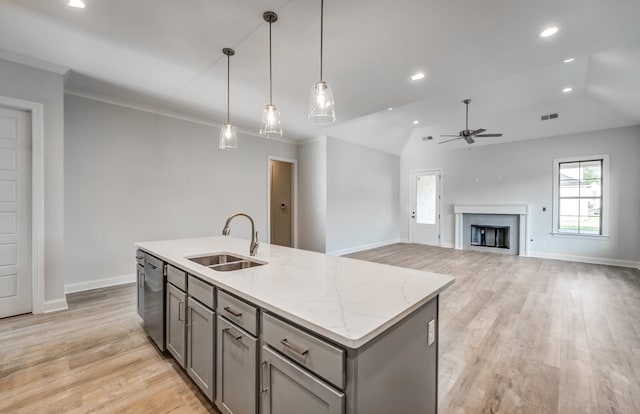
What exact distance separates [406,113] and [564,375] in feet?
16.6

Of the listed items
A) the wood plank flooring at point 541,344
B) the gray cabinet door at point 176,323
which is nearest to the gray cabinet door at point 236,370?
the gray cabinet door at point 176,323

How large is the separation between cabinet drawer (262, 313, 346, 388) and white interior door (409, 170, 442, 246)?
774 centimetres

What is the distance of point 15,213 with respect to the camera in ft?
9.80

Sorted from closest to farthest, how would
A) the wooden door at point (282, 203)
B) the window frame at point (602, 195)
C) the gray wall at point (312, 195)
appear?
the window frame at point (602, 195), the gray wall at point (312, 195), the wooden door at point (282, 203)

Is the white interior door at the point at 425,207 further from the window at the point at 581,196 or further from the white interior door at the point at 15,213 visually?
the white interior door at the point at 15,213

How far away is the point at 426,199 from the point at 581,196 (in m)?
3.43

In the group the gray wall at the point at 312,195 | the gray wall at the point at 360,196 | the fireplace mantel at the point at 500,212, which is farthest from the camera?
the fireplace mantel at the point at 500,212

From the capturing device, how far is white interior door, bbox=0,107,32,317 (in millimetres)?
2922

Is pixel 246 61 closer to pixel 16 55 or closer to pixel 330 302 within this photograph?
pixel 16 55

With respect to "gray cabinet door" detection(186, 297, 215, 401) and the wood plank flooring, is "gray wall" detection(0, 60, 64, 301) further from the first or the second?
the wood plank flooring

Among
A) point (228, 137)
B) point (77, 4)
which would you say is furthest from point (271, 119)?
point (77, 4)

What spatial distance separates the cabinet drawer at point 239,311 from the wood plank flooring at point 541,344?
4.48 feet

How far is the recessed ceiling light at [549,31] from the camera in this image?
2.37m

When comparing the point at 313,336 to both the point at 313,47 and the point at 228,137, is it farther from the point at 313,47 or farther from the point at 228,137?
the point at 313,47
